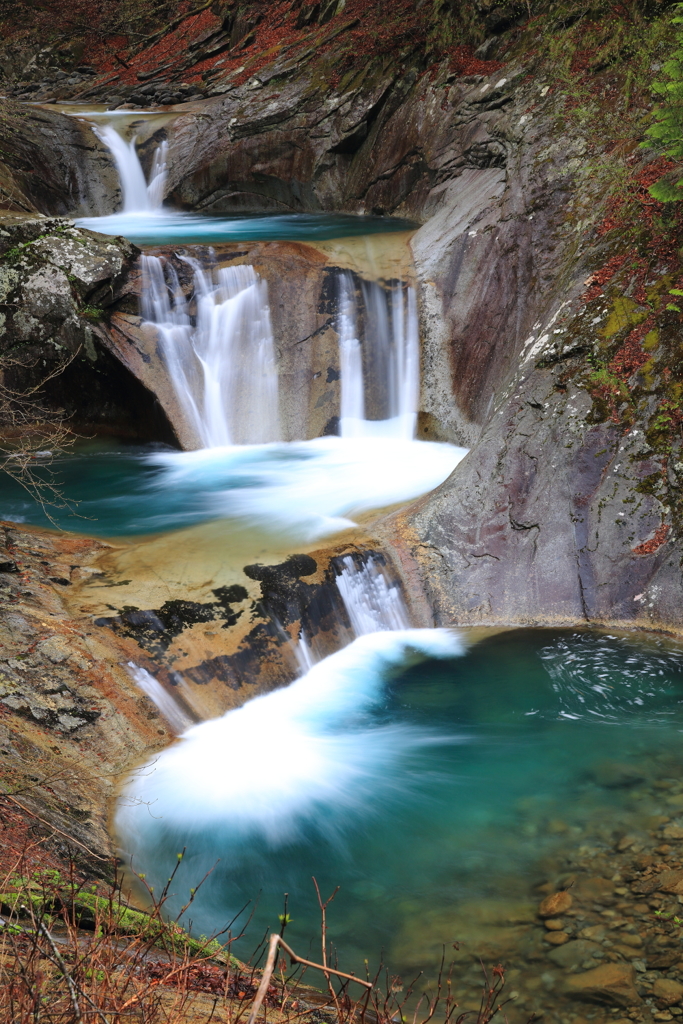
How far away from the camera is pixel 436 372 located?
1060 centimetres

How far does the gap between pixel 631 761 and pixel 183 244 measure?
9.34 meters

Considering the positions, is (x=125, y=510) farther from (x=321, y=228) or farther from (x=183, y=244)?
(x=321, y=228)

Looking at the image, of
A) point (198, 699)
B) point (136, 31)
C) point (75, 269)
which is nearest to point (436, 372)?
point (75, 269)

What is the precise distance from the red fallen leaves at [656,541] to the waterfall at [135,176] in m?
13.1

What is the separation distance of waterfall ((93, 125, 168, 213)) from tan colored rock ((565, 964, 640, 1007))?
1591 cm

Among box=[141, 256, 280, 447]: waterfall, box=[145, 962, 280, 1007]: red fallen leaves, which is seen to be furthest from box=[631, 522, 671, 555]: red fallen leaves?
box=[141, 256, 280, 447]: waterfall

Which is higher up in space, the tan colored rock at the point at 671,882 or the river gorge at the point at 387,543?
the river gorge at the point at 387,543

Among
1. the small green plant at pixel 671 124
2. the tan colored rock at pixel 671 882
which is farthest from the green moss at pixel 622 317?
the tan colored rock at pixel 671 882

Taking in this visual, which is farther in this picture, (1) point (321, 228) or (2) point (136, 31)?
(2) point (136, 31)

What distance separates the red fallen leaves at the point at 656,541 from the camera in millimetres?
6645

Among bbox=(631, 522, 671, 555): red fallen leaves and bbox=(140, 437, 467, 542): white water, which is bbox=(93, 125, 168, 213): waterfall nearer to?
bbox=(140, 437, 467, 542): white water

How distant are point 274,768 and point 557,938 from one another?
2.21m

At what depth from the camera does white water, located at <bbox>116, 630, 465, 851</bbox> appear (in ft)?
15.7

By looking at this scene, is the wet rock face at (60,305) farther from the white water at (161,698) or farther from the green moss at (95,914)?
the green moss at (95,914)
